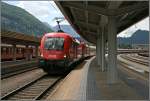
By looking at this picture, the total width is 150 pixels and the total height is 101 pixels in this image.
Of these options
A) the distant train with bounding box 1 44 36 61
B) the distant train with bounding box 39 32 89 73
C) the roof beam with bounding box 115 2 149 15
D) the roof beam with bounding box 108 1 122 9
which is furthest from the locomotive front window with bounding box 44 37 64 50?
the distant train with bounding box 1 44 36 61

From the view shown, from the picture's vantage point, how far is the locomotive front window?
27.0 metres

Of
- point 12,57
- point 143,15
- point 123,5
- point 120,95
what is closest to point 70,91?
point 120,95

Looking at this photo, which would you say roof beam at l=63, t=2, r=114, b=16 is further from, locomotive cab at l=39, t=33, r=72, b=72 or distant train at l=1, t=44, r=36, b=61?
distant train at l=1, t=44, r=36, b=61

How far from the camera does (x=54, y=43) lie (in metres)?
27.2

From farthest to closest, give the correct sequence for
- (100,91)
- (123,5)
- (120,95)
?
(123,5), (100,91), (120,95)

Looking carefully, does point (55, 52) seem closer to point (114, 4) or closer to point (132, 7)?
point (132, 7)

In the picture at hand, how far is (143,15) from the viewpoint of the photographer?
21.5 metres

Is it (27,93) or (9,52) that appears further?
(9,52)

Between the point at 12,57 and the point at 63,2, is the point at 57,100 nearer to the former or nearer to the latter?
the point at 63,2

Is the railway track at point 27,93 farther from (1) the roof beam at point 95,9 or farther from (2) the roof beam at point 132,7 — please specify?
(2) the roof beam at point 132,7

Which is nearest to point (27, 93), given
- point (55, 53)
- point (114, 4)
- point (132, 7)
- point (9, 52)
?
point (114, 4)

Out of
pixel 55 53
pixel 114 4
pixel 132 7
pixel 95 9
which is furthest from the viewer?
pixel 55 53

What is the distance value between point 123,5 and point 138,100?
612 centimetres

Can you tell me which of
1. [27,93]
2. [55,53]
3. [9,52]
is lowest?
[27,93]
